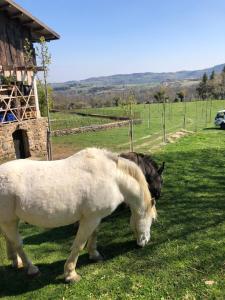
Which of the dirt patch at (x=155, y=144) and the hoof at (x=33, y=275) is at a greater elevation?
the hoof at (x=33, y=275)

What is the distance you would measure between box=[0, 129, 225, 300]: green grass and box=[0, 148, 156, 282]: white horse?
324mm

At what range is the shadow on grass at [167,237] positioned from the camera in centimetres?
548

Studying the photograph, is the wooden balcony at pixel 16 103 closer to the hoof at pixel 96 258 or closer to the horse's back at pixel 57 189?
the hoof at pixel 96 258

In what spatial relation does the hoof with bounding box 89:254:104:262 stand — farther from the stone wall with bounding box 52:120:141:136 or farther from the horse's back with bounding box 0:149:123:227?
the stone wall with bounding box 52:120:141:136

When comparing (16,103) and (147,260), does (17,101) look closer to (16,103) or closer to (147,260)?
(16,103)

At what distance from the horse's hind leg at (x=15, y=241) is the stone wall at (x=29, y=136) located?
1490 cm

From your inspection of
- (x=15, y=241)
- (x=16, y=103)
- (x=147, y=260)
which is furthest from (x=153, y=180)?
(x=16, y=103)

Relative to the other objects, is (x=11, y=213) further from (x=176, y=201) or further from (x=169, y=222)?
(x=176, y=201)

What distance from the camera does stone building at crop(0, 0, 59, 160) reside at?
20.1 metres

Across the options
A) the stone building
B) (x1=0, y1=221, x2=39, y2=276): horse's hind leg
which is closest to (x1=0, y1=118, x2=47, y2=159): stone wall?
the stone building

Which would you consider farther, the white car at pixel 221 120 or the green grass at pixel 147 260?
the white car at pixel 221 120

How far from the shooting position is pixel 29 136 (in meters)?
21.6

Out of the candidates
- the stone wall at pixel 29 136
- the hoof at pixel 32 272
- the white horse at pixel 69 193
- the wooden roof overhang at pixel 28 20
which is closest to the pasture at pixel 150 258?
the hoof at pixel 32 272

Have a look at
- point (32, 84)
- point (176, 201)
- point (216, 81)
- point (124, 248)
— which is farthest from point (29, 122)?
point (216, 81)
